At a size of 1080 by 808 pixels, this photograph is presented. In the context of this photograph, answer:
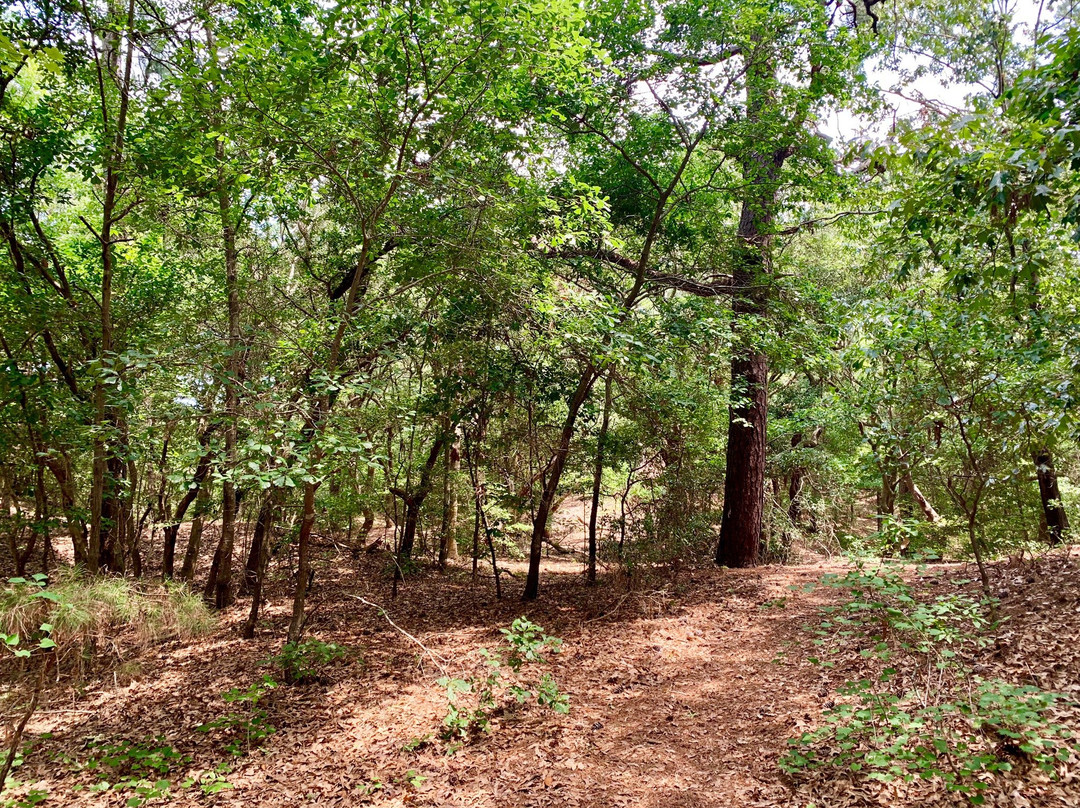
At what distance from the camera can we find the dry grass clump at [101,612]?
541 cm

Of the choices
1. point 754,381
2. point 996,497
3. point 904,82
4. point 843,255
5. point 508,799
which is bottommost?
point 508,799

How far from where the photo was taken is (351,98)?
437 cm

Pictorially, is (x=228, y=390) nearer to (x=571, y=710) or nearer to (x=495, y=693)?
(x=495, y=693)

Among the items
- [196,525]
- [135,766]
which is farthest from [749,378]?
[196,525]

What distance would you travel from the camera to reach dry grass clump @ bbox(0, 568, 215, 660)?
5.41 meters

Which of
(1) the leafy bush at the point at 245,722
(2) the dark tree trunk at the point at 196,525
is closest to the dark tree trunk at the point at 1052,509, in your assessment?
(1) the leafy bush at the point at 245,722

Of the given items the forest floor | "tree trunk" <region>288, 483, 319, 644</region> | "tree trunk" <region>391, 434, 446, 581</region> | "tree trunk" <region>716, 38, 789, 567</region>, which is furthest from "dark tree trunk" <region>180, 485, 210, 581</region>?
"tree trunk" <region>716, 38, 789, 567</region>

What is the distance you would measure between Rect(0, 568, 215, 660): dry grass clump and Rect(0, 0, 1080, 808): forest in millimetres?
40

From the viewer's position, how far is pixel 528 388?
765cm

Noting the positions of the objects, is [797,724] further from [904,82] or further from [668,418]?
[904,82]

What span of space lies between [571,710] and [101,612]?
4.94 m

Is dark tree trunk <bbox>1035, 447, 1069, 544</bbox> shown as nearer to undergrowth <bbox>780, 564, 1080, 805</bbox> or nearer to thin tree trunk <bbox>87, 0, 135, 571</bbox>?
undergrowth <bbox>780, 564, 1080, 805</bbox>

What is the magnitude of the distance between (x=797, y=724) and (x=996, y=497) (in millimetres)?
8804

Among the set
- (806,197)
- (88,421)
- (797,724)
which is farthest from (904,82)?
(88,421)
